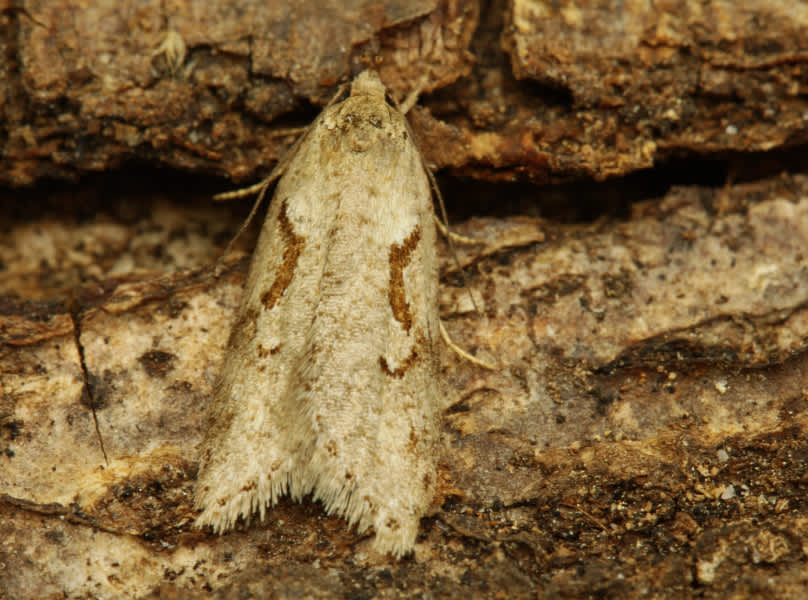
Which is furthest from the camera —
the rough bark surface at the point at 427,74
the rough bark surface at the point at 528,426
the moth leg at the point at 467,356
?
the rough bark surface at the point at 427,74

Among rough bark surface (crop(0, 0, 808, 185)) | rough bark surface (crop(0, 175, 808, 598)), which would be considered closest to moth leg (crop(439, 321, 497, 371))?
rough bark surface (crop(0, 175, 808, 598))

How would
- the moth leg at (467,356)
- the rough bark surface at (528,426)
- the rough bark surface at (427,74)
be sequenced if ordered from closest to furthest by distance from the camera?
the rough bark surface at (528,426) → the moth leg at (467,356) → the rough bark surface at (427,74)

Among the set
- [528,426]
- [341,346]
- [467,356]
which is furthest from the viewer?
[467,356]

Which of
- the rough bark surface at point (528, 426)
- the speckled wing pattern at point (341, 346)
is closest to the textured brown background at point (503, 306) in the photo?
the rough bark surface at point (528, 426)

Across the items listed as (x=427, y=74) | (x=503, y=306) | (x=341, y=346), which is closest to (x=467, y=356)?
(x=503, y=306)

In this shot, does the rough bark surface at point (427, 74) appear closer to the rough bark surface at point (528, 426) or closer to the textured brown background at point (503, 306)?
the textured brown background at point (503, 306)

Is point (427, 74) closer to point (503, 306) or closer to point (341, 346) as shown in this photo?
point (503, 306)
